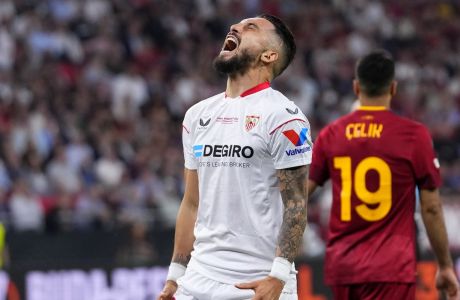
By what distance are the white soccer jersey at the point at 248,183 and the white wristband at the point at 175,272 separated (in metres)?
0.24

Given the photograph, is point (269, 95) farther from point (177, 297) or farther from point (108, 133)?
point (108, 133)

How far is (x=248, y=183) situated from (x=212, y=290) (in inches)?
19.4

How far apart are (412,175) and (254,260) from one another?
1.77 meters

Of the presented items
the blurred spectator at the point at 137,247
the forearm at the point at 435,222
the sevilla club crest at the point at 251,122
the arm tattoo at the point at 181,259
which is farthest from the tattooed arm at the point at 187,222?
the blurred spectator at the point at 137,247

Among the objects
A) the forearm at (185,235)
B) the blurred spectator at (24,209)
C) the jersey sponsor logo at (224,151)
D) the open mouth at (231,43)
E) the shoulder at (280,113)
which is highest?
the open mouth at (231,43)

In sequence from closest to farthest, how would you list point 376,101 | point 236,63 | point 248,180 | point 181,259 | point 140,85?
point 248,180 → point 236,63 → point 181,259 → point 376,101 → point 140,85

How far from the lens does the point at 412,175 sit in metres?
6.27

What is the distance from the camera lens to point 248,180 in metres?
4.83

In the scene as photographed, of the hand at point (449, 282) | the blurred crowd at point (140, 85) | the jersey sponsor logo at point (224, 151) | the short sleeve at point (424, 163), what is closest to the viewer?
the jersey sponsor logo at point (224, 151)

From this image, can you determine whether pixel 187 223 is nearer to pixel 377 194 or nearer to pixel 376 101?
pixel 377 194

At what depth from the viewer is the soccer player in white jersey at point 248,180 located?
15.6 feet

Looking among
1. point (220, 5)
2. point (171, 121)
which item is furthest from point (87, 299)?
point (220, 5)

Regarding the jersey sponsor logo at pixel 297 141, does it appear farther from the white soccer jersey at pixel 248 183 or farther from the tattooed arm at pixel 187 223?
the tattooed arm at pixel 187 223

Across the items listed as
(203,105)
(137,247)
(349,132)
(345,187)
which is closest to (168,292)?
(203,105)
